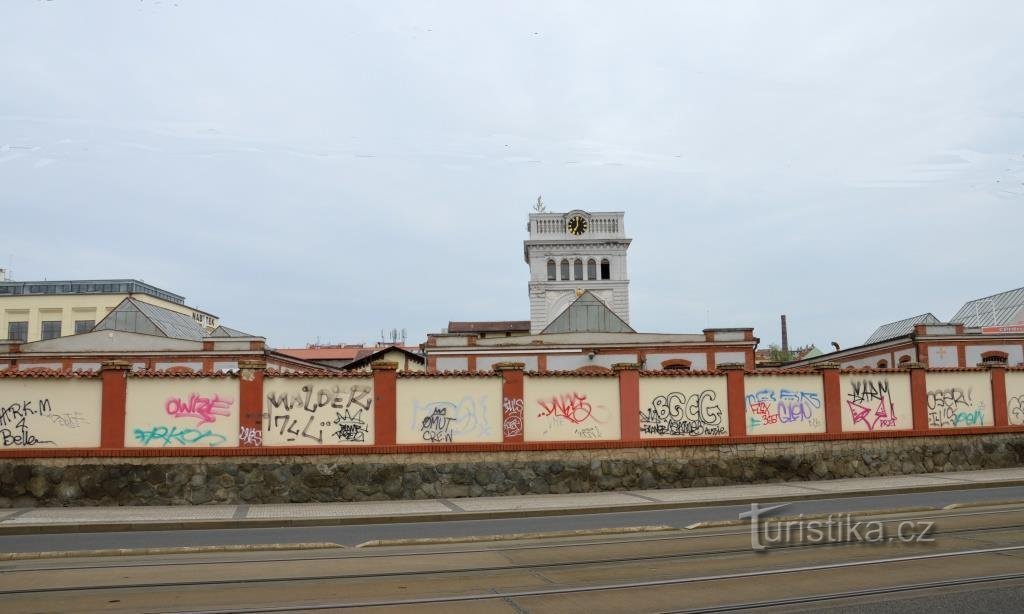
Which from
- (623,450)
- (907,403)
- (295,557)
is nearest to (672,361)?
(907,403)

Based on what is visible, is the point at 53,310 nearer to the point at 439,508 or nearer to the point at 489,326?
the point at 489,326

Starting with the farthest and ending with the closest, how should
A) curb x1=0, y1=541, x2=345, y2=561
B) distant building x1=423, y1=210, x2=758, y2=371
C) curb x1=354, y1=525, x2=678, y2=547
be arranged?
distant building x1=423, y1=210, x2=758, y2=371 → curb x1=354, y1=525, x2=678, y2=547 → curb x1=0, y1=541, x2=345, y2=561

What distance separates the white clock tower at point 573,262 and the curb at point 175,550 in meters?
73.8

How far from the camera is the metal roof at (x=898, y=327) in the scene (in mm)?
54250

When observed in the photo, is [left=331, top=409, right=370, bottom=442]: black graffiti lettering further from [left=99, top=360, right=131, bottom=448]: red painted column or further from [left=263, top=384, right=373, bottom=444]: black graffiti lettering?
[left=99, top=360, right=131, bottom=448]: red painted column

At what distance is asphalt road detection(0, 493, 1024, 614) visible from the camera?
830 cm

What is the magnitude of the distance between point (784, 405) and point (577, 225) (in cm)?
6690

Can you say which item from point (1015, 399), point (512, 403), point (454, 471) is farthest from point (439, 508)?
point (1015, 399)

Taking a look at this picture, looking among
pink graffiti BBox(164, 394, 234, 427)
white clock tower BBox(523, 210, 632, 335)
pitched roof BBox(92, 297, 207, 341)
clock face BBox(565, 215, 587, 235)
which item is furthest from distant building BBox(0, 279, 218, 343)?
pink graffiti BBox(164, 394, 234, 427)

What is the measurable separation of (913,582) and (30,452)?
54.9 ft

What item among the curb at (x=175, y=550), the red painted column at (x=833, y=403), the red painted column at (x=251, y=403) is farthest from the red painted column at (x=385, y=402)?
the red painted column at (x=833, y=403)

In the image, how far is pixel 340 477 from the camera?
18.7m

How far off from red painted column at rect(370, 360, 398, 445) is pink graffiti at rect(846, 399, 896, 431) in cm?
1187

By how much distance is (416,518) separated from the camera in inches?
633
